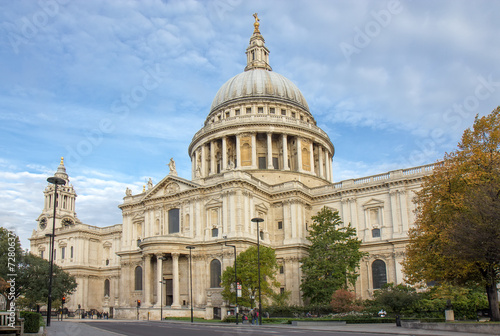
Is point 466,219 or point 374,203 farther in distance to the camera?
point 374,203

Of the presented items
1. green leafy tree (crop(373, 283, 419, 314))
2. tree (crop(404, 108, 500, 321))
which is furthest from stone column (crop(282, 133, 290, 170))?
tree (crop(404, 108, 500, 321))

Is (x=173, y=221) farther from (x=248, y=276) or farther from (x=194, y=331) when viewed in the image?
(x=194, y=331)

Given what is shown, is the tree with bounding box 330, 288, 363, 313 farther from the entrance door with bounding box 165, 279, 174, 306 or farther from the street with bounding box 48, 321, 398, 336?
the entrance door with bounding box 165, 279, 174, 306

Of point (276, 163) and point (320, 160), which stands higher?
point (320, 160)

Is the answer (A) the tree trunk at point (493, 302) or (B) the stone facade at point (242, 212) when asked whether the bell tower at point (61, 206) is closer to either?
(B) the stone facade at point (242, 212)

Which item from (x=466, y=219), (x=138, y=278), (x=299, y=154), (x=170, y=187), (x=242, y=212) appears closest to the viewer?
(x=466, y=219)

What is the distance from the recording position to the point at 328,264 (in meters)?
50.4

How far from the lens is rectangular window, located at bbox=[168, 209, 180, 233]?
61903 millimetres

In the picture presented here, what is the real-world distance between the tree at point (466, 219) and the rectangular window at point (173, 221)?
33664mm

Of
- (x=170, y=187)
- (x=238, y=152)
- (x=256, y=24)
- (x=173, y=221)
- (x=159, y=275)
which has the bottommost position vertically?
(x=159, y=275)

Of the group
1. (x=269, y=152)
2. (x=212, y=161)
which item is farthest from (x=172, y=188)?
(x=269, y=152)

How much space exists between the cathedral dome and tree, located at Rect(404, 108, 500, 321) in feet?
161

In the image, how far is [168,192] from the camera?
6338 cm

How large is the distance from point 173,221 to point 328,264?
21.9 meters
